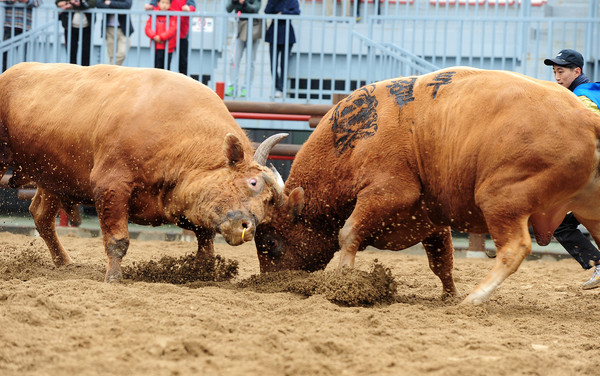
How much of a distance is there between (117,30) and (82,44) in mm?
608

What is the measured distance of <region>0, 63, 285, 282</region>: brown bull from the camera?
5367mm

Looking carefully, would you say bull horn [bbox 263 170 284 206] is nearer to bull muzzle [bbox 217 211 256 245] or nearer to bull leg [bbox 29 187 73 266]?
bull muzzle [bbox 217 211 256 245]

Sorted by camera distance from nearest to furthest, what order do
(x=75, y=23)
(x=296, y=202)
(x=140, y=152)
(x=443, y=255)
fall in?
(x=140, y=152) → (x=296, y=202) → (x=443, y=255) → (x=75, y=23)

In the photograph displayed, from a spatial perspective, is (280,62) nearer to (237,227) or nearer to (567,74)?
(567,74)

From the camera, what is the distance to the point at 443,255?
19.7ft

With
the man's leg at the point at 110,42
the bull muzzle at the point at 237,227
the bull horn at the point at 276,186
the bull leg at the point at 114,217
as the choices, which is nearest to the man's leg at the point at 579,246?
the bull horn at the point at 276,186

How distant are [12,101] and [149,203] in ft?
5.53

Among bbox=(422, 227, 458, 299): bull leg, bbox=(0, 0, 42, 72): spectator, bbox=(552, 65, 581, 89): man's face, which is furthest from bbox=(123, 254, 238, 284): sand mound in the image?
bbox=(0, 0, 42, 72): spectator

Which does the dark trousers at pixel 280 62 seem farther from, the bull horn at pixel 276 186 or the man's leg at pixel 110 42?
the bull horn at pixel 276 186

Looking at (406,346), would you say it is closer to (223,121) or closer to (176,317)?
(176,317)

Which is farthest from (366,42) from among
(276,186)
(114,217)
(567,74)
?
(114,217)

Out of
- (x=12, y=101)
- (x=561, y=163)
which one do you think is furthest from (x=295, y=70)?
(x=561, y=163)

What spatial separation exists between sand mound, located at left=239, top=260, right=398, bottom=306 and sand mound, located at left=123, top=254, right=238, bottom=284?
42 centimetres

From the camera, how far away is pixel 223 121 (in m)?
5.84
